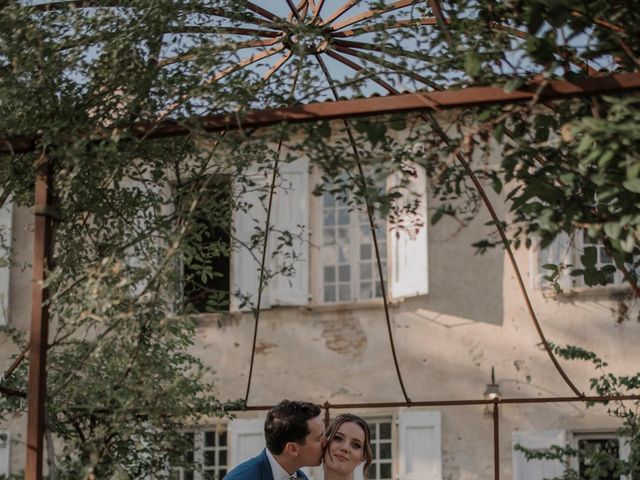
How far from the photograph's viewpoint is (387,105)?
5.28 m

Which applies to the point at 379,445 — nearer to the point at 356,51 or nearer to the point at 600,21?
the point at 356,51

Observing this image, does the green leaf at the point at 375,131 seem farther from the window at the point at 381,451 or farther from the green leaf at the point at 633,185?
the window at the point at 381,451

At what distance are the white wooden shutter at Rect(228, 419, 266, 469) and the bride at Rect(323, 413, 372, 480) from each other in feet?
27.7

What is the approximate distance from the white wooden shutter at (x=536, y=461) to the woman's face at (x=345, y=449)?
751 centimetres

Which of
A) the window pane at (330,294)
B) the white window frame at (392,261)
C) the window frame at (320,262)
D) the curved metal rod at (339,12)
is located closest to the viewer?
the curved metal rod at (339,12)

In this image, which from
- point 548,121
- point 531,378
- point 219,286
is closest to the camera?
point 548,121

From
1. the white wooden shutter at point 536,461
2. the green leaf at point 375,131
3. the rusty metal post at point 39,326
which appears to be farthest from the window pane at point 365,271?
the green leaf at point 375,131

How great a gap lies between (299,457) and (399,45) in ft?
7.11

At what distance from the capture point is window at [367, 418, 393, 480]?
1541 cm

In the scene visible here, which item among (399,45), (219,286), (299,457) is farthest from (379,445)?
(399,45)

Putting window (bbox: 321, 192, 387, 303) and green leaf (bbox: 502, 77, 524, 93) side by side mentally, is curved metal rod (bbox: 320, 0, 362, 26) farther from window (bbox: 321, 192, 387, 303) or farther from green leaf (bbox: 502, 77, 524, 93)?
window (bbox: 321, 192, 387, 303)

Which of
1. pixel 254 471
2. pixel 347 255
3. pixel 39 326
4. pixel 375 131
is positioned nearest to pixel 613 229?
pixel 375 131

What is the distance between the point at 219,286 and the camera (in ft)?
53.8

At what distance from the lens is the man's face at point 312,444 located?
7.03m
